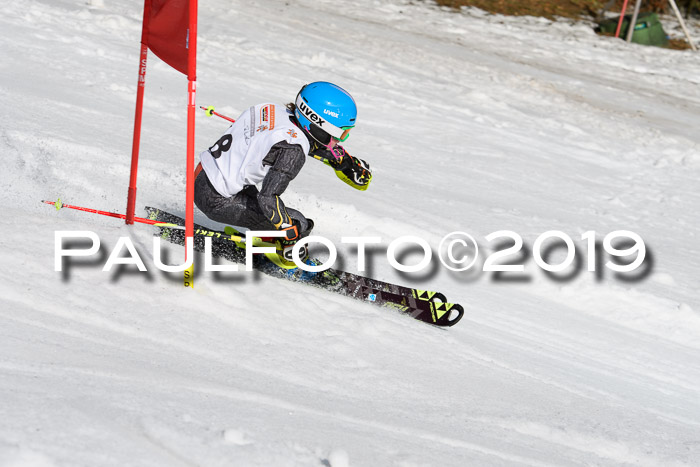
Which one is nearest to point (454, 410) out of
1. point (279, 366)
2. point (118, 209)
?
point (279, 366)

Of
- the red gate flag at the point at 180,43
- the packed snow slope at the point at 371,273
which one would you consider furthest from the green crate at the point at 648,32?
the red gate flag at the point at 180,43

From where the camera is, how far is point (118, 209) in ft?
22.4

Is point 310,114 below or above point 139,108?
above

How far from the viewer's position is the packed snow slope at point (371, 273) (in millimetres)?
3580

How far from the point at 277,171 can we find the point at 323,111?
547 mm

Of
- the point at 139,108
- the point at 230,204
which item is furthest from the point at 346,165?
the point at 139,108

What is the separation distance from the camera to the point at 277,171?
5145mm

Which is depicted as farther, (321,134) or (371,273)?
(371,273)

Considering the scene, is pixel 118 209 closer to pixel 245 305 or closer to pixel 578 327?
pixel 245 305

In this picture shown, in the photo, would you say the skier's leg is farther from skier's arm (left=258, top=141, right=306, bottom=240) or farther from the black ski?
skier's arm (left=258, top=141, right=306, bottom=240)

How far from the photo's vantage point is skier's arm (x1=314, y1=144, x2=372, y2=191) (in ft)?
18.0

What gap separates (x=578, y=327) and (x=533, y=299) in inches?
21.2

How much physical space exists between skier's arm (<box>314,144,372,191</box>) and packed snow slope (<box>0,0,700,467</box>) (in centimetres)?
93

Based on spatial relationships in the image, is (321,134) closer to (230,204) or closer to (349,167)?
(349,167)
